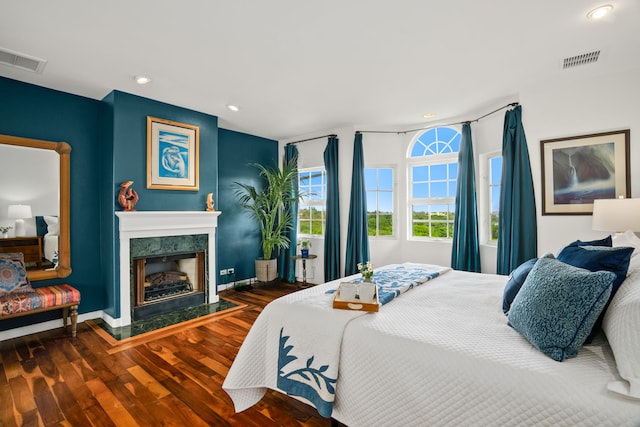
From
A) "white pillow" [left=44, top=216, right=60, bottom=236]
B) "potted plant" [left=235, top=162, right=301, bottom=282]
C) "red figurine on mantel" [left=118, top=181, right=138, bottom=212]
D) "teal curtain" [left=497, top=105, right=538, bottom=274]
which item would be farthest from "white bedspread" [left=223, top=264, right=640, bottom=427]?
"potted plant" [left=235, top=162, right=301, bottom=282]

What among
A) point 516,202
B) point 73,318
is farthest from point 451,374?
point 73,318

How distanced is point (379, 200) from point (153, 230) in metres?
3.14

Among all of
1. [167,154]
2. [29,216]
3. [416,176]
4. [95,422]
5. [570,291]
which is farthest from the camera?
[416,176]

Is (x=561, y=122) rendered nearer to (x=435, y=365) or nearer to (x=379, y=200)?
(x=379, y=200)

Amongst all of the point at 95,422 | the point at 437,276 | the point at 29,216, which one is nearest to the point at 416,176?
the point at 437,276

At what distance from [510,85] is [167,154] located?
12.6 ft

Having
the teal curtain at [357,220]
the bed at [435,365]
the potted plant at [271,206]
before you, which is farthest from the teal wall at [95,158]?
the bed at [435,365]

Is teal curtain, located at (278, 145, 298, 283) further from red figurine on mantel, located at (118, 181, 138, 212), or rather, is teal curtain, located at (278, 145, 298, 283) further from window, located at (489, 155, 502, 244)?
window, located at (489, 155, 502, 244)

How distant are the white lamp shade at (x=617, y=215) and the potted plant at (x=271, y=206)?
370 centimetres

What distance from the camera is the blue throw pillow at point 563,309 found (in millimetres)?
1222

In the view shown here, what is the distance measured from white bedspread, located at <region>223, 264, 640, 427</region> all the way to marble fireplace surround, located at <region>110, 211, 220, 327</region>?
7.17ft

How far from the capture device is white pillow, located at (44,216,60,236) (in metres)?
3.30

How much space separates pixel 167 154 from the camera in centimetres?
381

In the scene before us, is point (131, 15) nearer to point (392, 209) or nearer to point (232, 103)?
point (232, 103)
